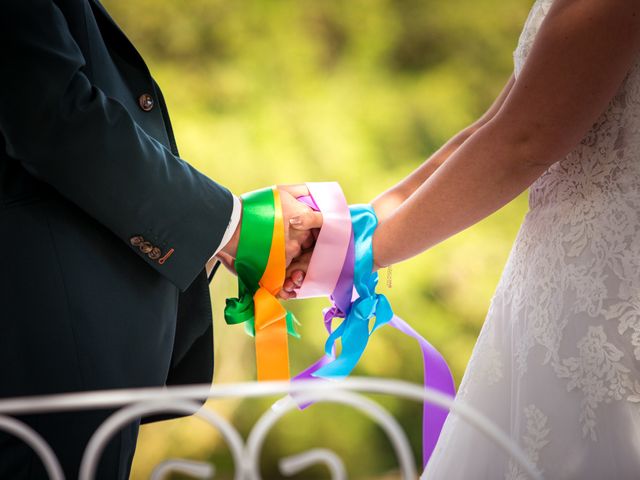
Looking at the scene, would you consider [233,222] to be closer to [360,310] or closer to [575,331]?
[360,310]

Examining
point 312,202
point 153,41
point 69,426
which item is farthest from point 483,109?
point 69,426

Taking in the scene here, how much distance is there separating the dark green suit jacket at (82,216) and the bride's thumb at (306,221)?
0.77 ft

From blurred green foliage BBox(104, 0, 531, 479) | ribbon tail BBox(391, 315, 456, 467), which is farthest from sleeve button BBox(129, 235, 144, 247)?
blurred green foliage BBox(104, 0, 531, 479)

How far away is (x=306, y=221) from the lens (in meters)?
1.40

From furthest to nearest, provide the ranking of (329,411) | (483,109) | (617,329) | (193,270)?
1. (483,109)
2. (329,411)
3. (193,270)
4. (617,329)

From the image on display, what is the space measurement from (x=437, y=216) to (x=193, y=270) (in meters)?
0.40

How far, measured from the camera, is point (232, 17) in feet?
10.5

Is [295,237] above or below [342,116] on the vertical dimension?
below

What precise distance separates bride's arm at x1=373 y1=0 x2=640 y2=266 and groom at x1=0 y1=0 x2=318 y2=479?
0.38 metres

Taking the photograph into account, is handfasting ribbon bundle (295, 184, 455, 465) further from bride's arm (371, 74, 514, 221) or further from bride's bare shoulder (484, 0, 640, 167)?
bride's bare shoulder (484, 0, 640, 167)

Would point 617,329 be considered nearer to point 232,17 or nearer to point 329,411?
point 329,411

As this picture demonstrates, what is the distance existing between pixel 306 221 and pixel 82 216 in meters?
0.45

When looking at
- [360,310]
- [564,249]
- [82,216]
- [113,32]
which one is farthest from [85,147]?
[564,249]

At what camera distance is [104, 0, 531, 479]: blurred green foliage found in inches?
121
